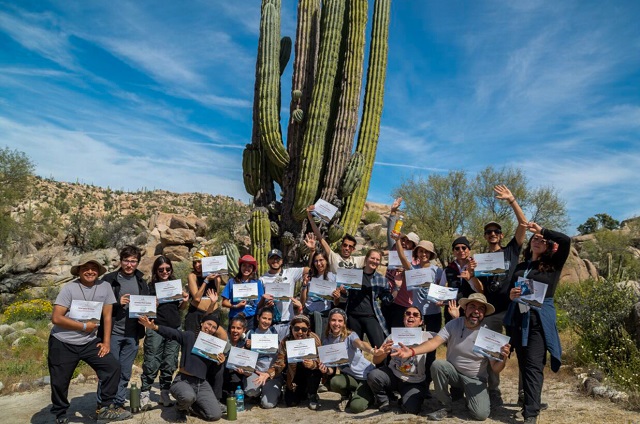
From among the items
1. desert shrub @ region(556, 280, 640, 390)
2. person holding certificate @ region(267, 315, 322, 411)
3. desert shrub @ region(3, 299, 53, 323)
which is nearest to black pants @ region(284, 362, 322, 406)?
person holding certificate @ region(267, 315, 322, 411)

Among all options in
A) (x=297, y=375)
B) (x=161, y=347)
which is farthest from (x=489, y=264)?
(x=161, y=347)

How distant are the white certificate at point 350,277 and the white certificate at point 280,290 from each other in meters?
0.64

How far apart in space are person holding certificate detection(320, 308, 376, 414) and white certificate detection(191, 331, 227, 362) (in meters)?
1.21

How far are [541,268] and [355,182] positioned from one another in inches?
211

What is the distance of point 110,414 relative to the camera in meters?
5.47

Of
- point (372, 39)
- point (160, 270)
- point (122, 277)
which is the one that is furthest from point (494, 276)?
point (372, 39)

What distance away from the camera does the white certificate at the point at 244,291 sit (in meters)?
6.12

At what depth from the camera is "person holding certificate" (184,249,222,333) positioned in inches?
245

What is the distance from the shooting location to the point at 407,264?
6227 mm

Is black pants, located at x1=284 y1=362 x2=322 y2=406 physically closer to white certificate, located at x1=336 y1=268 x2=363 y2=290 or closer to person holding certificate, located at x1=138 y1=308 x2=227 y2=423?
person holding certificate, located at x1=138 y1=308 x2=227 y2=423

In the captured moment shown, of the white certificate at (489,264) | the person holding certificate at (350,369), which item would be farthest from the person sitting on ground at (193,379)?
the white certificate at (489,264)

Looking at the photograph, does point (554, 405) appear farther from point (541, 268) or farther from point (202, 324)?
point (202, 324)

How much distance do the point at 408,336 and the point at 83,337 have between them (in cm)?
344

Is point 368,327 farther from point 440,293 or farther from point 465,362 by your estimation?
point 465,362
